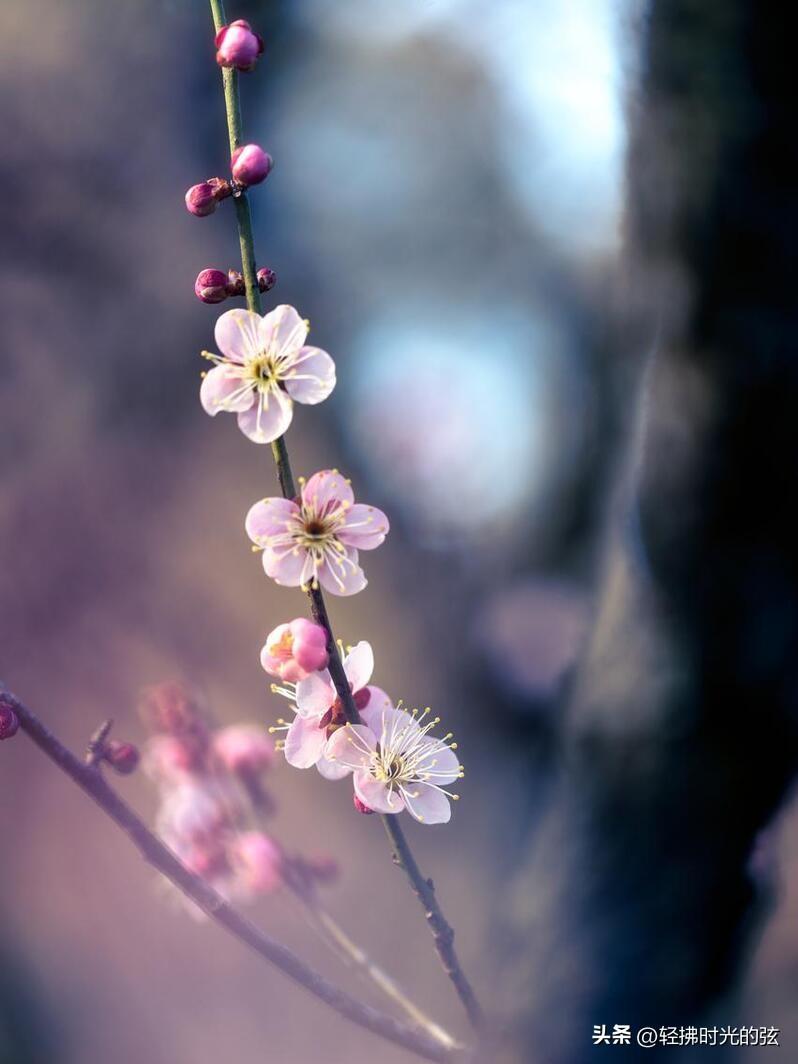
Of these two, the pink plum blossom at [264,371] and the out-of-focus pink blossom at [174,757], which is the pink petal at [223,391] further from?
the out-of-focus pink blossom at [174,757]

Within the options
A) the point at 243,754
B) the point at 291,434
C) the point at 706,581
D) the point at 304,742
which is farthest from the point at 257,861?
the point at 291,434

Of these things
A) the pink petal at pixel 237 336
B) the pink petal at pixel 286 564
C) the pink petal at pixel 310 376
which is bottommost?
the pink petal at pixel 286 564

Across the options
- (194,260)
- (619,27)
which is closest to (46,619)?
(194,260)

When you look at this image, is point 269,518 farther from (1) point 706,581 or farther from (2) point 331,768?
(1) point 706,581

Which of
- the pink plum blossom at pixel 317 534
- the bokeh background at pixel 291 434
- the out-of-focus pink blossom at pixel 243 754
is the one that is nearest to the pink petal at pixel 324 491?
the pink plum blossom at pixel 317 534

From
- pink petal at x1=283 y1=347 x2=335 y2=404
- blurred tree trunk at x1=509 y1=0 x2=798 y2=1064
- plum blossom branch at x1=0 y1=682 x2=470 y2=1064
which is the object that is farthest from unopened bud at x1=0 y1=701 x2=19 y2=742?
blurred tree trunk at x1=509 y1=0 x2=798 y2=1064

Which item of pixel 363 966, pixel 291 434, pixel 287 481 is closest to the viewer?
pixel 287 481
